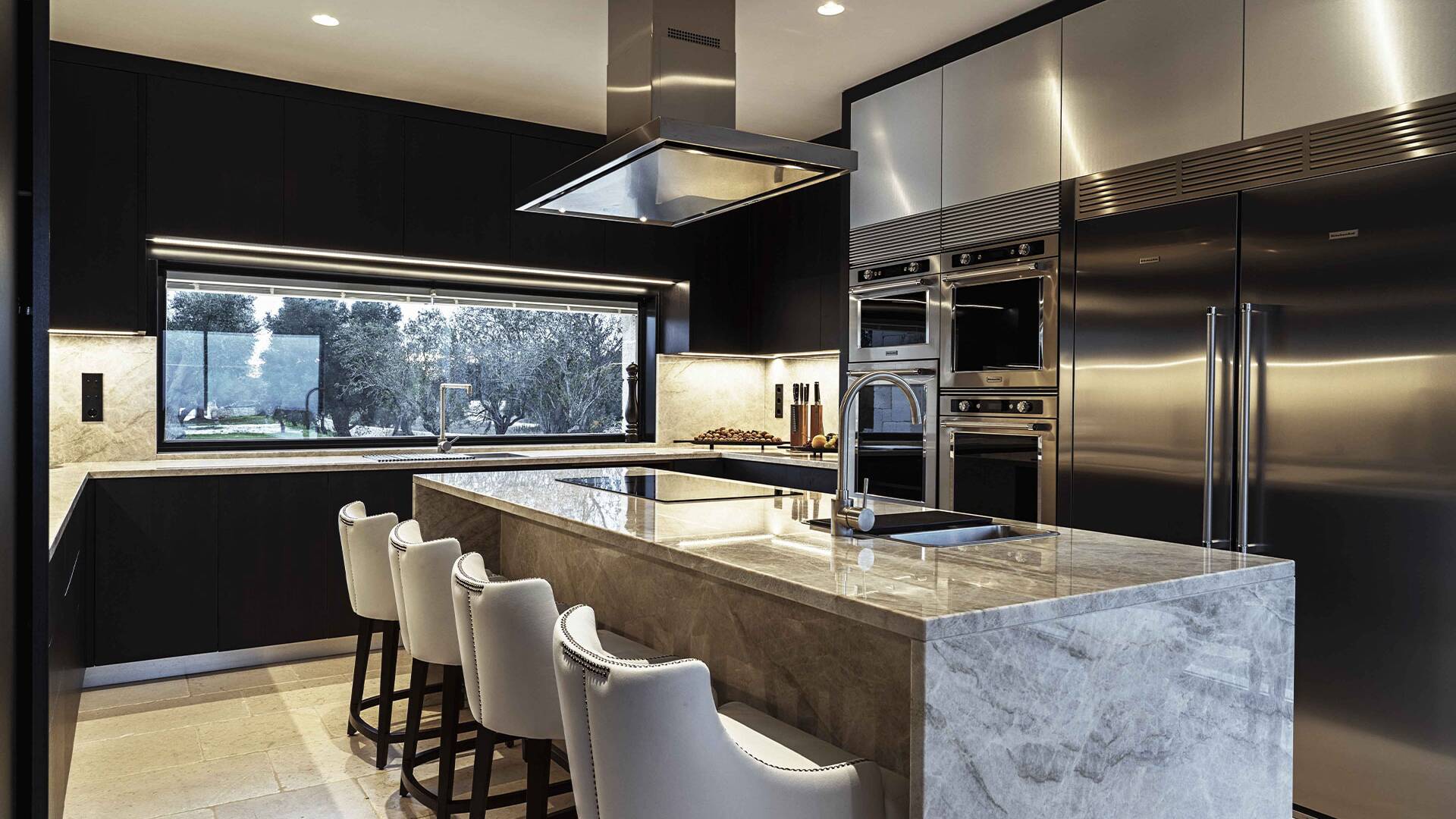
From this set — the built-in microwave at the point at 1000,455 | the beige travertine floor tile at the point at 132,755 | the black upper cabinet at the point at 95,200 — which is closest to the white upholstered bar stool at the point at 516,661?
the beige travertine floor tile at the point at 132,755

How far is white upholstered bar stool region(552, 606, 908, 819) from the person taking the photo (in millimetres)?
1333

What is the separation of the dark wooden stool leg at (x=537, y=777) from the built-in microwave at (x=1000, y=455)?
7.48ft

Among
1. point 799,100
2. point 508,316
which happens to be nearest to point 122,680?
point 508,316

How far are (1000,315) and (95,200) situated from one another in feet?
13.2

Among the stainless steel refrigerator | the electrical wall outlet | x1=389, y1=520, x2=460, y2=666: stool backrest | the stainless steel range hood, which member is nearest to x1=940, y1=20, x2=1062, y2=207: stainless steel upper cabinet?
the stainless steel refrigerator

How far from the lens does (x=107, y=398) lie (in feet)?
14.6

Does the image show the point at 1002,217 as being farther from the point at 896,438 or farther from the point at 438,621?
the point at 438,621

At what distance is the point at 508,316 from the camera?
19.0 feet

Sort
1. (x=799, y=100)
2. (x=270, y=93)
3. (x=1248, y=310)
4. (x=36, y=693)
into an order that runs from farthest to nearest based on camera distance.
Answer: (x=799, y=100) < (x=270, y=93) < (x=1248, y=310) < (x=36, y=693)

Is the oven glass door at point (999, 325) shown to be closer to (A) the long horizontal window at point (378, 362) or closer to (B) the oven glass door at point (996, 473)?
(B) the oven glass door at point (996, 473)

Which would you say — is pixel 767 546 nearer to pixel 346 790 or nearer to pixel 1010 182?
pixel 346 790

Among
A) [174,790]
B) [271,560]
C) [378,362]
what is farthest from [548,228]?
[174,790]

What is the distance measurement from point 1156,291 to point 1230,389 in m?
0.44

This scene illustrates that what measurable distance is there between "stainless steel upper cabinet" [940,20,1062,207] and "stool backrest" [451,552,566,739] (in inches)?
107
